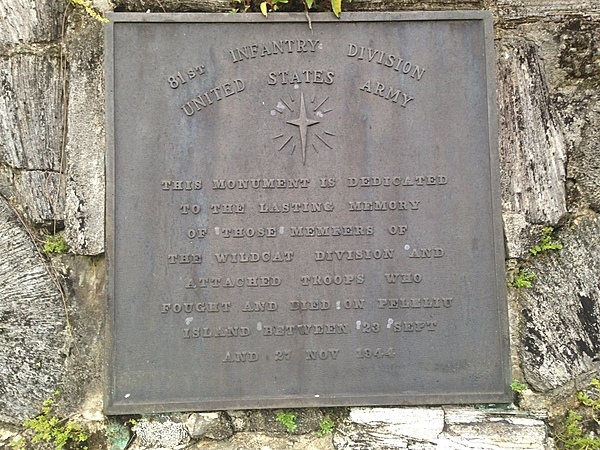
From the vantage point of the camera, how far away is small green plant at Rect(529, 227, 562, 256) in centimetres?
274

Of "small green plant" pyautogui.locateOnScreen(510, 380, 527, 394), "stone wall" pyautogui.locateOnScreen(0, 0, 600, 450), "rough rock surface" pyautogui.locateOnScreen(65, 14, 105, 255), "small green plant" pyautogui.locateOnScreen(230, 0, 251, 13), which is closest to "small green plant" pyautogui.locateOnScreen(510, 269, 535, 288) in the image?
"stone wall" pyautogui.locateOnScreen(0, 0, 600, 450)

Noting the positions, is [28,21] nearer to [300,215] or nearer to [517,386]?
[300,215]

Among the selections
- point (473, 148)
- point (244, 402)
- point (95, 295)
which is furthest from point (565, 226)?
point (95, 295)

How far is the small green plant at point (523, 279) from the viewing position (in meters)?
2.71

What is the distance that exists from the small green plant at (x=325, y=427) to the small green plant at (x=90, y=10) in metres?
2.05

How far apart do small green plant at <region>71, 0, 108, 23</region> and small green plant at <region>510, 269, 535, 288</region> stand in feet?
7.26

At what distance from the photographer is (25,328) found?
8.70 ft

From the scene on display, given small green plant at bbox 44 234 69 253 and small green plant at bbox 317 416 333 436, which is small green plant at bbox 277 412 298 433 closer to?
small green plant at bbox 317 416 333 436

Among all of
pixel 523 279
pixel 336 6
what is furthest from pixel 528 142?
pixel 336 6

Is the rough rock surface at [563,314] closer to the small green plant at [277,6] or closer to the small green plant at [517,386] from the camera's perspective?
the small green plant at [517,386]

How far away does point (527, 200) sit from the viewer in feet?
9.06

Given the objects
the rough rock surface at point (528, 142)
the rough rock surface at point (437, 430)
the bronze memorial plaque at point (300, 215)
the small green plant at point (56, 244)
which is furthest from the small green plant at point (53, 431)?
the rough rock surface at point (528, 142)

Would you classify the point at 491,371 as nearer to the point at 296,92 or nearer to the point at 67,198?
the point at 296,92

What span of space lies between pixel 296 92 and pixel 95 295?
1.30m
